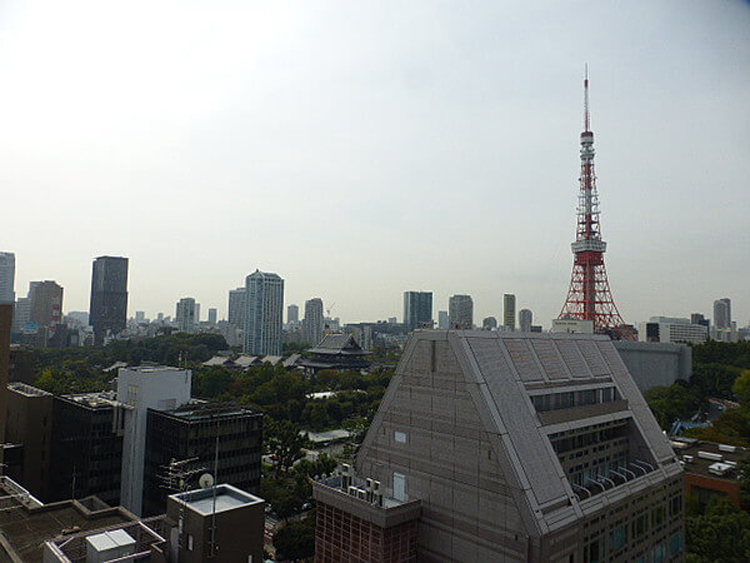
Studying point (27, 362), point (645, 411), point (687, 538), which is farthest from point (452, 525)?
point (27, 362)

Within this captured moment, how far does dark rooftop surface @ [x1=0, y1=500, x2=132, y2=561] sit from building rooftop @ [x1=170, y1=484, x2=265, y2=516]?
8.51 meters

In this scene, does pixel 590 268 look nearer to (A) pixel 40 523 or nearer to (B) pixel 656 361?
(B) pixel 656 361

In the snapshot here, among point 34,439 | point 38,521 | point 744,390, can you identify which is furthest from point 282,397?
point 744,390

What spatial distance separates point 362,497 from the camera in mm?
25516

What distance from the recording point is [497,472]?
2217cm

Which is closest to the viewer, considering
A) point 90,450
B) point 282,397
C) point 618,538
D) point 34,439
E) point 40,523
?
point 618,538

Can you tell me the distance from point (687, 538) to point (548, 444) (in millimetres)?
18973

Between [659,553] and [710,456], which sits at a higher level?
[710,456]

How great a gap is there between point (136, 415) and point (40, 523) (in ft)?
64.5

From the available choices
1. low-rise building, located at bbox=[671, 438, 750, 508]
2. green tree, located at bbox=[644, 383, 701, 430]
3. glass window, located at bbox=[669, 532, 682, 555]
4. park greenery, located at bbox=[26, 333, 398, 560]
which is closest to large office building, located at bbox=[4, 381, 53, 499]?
park greenery, located at bbox=[26, 333, 398, 560]

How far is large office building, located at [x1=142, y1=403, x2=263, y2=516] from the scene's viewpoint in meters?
44.4

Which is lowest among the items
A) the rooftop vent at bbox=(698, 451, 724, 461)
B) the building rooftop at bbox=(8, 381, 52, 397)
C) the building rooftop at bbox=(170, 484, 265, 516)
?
the rooftop vent at bbox=(698, 451, 724, 461)

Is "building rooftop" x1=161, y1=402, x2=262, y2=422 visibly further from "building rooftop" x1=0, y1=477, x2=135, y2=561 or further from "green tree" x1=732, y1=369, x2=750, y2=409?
"green tree" x1=732, y1=369, x2=750, y2=409

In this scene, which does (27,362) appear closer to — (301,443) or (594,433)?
(301,443)
